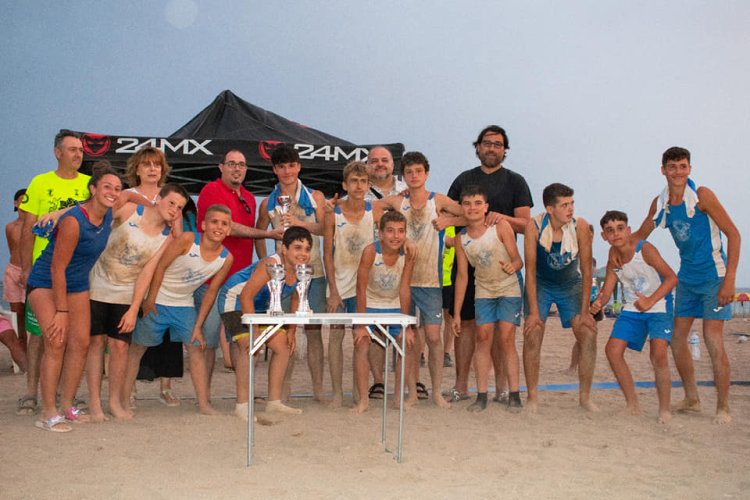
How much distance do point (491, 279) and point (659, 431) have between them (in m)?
1.69

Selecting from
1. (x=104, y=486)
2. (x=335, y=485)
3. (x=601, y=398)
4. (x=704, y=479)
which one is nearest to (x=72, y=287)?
(x=104, y=486)

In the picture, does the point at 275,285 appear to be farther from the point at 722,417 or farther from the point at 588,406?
the point at 722,417

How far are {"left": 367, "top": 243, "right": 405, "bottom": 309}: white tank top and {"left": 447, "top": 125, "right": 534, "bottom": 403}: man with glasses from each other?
0.84 meters

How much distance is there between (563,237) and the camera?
5535 mm

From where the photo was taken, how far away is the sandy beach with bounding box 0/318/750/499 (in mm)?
3449

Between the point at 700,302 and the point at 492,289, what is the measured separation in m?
1.65

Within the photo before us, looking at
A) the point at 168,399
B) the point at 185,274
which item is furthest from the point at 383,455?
the point at 168,399

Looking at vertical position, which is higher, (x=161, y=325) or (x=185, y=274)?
(x=185, y=274)

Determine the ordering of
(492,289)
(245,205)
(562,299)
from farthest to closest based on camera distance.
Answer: (245,205), (562,299), (492,289)

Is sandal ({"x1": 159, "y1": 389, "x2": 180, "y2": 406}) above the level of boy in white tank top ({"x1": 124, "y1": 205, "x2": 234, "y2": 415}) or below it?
below

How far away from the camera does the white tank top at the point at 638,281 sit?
5.45 meters

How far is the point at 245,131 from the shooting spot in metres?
9.38

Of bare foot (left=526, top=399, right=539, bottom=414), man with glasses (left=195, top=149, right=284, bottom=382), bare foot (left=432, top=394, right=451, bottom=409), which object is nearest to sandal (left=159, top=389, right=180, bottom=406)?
man with glasses (left=195, top=149, right=284, bottom=382)

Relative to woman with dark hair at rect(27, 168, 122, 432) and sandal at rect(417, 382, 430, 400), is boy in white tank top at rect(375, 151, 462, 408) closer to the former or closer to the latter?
sandal at rect(417, 382, 430, 400)
